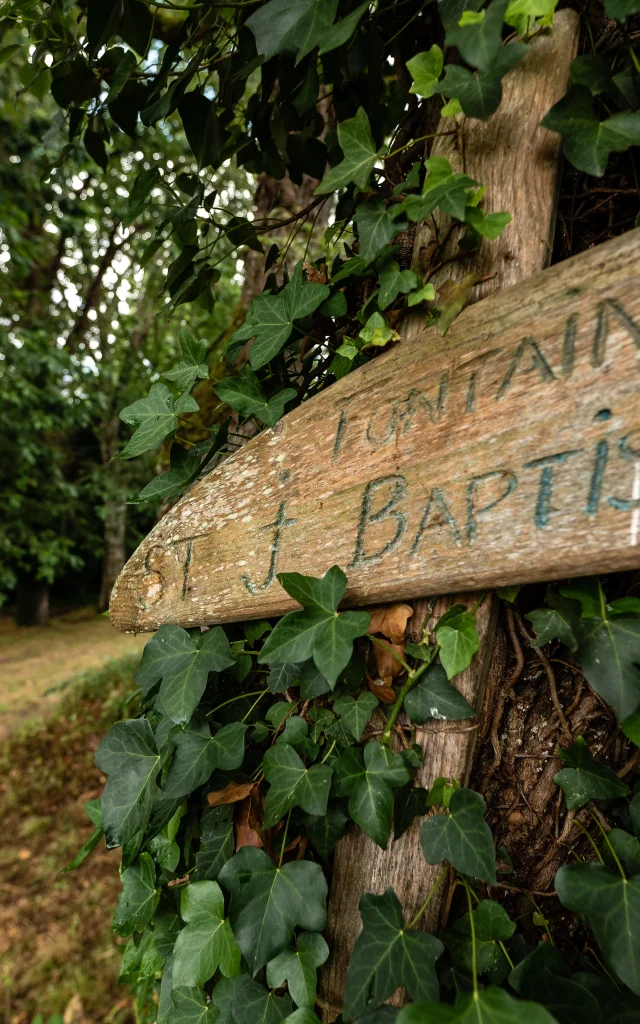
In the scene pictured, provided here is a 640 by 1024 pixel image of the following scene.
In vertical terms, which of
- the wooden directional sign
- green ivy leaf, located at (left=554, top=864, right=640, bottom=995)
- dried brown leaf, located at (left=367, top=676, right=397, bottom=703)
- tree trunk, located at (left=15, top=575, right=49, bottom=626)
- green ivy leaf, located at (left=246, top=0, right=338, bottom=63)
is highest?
green ivy leaf, located at (left=246, top=0, right=338, bottom=63)

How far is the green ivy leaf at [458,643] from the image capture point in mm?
669

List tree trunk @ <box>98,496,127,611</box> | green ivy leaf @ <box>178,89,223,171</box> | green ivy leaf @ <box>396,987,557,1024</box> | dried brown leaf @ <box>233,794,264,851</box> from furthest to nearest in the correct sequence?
tree trunk @ <box>98,496,127,611</box> → green ivy leaf @ <box>178,89,223,171</box> → dried brown leaf @ <box>233,794,264,851</box> → green ivy leaf @ <box>396,987,557,1024</box>

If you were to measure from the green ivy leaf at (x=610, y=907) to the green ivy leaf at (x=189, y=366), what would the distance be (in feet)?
2.93

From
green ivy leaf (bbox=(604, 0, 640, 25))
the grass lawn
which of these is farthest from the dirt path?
green ivy leaf (bbox=(604, 0, 640, 25))

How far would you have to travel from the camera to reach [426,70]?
0.71 metres

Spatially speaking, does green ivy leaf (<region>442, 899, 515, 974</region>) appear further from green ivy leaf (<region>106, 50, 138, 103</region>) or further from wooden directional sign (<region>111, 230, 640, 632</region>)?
green ivy leaf (<region>106, 50, 138, 103</region>)

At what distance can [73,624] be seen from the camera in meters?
8.07

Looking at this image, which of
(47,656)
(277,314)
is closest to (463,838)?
(277,314)

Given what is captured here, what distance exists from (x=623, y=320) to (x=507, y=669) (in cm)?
45

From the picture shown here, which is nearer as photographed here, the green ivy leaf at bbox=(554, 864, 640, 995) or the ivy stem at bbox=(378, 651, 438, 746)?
the green ivy leaf at bbox=(554, 864, 640, 995)

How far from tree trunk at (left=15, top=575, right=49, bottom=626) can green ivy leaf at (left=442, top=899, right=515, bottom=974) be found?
8.27 metres

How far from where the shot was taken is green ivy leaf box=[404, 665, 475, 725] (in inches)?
27.3

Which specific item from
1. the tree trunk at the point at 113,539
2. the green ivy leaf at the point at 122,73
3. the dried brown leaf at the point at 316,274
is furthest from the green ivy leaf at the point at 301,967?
the tree trunk at the point at 113,539

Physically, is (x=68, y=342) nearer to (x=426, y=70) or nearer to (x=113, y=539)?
(x=113, y=539)
